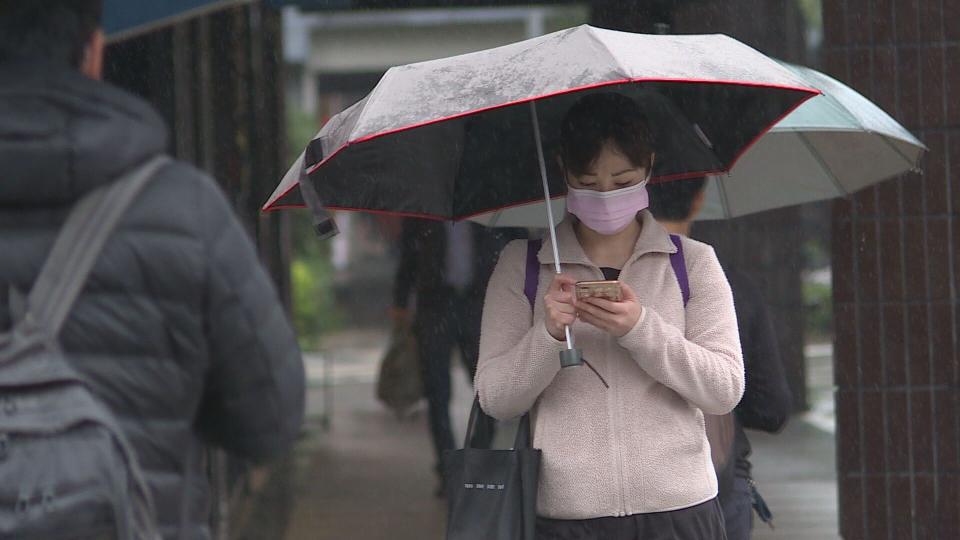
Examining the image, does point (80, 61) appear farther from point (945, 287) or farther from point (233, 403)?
point (945, 287)

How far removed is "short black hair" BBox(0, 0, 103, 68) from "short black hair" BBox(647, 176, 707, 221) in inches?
83.3

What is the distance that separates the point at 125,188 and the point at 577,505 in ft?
4.62

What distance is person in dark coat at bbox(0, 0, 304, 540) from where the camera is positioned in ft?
7.27

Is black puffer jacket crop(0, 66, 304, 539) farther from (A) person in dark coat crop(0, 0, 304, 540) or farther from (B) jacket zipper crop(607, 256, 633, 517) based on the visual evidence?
(B) jacket zipper crop(607, 256, 633, 517)

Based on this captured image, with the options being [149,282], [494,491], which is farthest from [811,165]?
[149,282]

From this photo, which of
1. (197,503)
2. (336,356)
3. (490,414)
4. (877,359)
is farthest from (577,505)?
(336,356)

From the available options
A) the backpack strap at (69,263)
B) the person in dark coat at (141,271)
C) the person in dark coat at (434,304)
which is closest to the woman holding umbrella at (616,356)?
the person in dark coat at (141,271)

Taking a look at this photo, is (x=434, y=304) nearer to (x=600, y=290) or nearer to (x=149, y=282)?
(x=600, y=290)

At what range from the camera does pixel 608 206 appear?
3289 mm

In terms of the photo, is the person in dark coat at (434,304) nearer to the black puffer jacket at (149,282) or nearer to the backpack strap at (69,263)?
the black puffer jacket at (149,282)

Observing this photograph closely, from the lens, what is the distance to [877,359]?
18.4ft

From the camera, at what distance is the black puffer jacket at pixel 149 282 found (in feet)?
7.26

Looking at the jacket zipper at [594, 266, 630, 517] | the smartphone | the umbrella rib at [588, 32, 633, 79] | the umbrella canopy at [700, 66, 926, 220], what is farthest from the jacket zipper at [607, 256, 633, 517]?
the umbrella canopy at [700, 66, 926, 220]

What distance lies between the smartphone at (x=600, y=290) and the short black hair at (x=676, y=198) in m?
1.02
